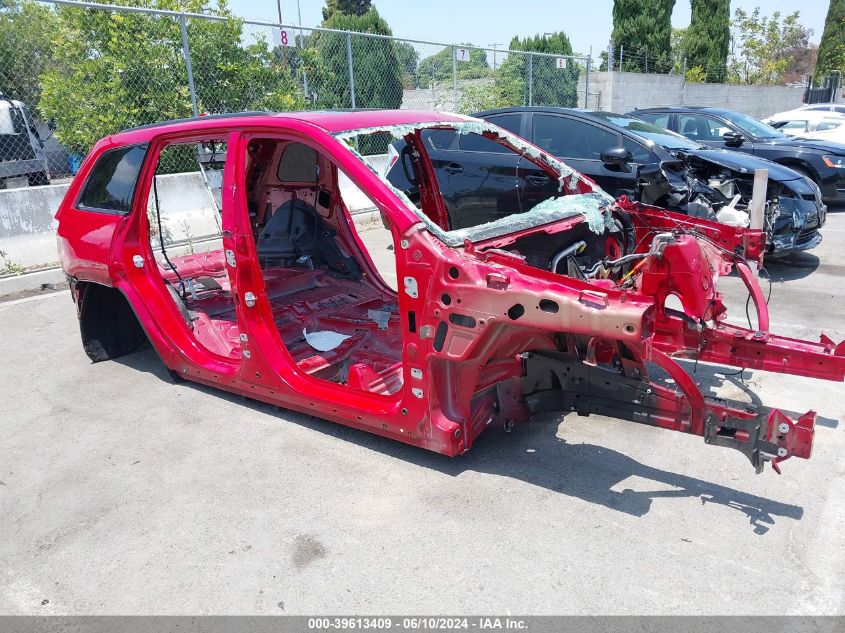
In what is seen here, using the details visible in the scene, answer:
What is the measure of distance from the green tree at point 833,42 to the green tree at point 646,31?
14.8m

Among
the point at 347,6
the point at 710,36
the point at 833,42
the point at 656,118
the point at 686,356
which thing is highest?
the point at 347,6

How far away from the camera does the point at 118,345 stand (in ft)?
17.4

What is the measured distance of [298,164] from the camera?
526cm

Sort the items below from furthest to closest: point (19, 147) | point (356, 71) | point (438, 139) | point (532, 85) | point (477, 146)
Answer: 1. point (532, 85)
2. point (356, 71)
3. point (19, 147)
4. point (477, 146)
5. point (438, 139)

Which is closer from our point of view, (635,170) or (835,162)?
(635,170)

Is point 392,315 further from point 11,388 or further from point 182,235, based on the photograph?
point 182,235

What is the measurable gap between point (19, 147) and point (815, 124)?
15981mm

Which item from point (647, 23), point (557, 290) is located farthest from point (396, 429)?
point (647, 23)

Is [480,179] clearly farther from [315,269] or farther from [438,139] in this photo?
[315,269]

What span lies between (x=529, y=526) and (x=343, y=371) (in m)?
1.70

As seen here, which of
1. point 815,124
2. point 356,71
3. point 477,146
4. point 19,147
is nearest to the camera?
point 477,146

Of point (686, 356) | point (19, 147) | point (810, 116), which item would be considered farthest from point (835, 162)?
point (19, 147)
